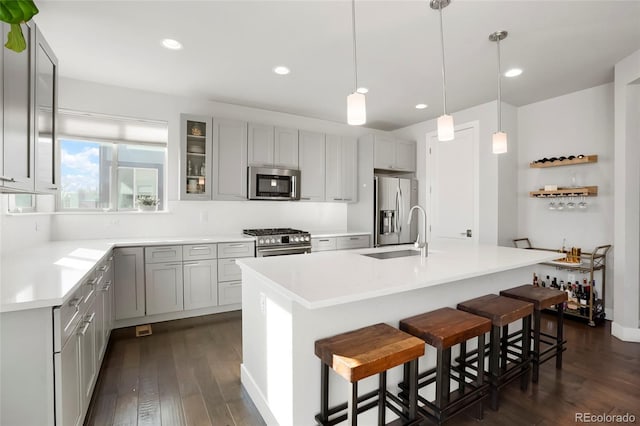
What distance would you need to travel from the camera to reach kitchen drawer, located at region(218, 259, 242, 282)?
3.60m

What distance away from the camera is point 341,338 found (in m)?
1.57

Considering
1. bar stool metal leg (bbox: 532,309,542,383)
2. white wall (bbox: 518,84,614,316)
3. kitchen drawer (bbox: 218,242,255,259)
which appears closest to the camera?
bar stool metal leg (bbox: 532,309,542,383)

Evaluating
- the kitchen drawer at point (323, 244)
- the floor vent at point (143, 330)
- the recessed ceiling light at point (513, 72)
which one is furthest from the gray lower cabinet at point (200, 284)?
the recessed ceiling light at point (513, 72)

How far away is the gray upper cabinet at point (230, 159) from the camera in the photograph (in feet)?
12.4

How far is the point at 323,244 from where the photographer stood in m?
4.25

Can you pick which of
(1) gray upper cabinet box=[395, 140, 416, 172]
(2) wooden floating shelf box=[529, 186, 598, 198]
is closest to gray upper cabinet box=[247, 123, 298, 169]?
(1) gray upper cabinet box=[395, 140, 416, 172]

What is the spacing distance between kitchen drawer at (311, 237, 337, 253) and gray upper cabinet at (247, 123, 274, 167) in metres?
1.21

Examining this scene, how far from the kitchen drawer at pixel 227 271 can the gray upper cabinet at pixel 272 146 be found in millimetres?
1286

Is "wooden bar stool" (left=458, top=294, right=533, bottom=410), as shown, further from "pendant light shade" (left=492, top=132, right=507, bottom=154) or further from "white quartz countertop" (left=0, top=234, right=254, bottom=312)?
"white quartz countertop" (left=0, top=234, right=254, bottom=312)

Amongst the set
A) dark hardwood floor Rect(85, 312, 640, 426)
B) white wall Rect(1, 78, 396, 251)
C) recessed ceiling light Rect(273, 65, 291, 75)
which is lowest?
dark hardwood floor Rect(85, 312, 640, 426)

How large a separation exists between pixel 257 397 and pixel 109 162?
315cm

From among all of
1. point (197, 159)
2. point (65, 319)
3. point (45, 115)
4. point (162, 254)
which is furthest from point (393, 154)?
point (65, 319)

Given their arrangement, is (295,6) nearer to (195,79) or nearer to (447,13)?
(447,13)

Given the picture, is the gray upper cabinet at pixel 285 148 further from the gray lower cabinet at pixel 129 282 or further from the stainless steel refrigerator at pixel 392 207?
the gray lower cabinet at pixel 129 282
